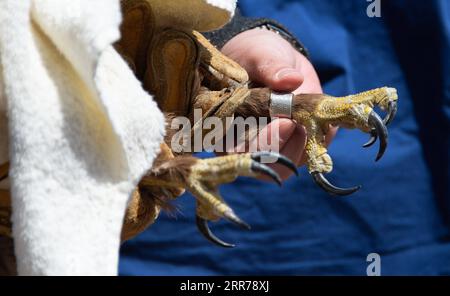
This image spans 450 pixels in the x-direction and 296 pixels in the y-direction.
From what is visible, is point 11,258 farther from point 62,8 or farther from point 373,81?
point 373,81

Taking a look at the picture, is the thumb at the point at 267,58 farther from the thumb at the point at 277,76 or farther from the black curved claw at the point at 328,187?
the black curved claw at the point at 328,187

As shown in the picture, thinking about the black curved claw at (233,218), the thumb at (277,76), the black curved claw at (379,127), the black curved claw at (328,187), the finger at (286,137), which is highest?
the thumb at (277,76)

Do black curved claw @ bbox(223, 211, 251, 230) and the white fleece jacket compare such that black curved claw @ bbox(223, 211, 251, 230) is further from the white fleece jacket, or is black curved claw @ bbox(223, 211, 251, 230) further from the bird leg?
the bird leg

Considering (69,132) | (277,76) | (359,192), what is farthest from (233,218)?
(359,192)

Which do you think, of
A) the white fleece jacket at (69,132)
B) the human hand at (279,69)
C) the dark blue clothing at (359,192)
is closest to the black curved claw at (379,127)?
the human hand at (279,69)

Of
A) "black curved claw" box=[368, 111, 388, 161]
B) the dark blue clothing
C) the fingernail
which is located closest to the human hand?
the fingernail

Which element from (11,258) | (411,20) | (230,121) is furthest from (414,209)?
(11,258)

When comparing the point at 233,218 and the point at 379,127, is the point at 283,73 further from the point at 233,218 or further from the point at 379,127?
the point at 233,218

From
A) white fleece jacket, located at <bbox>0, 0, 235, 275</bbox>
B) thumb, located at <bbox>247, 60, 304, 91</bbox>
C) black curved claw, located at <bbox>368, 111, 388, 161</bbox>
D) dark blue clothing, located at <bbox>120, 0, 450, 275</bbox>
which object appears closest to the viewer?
white fleece jacket, located at <bbox>0, 0, 235, 275</bbox>
